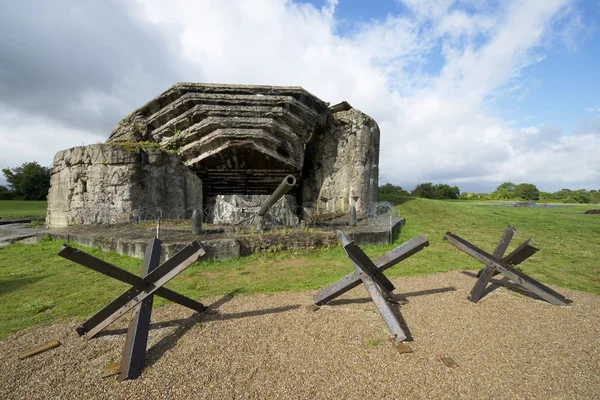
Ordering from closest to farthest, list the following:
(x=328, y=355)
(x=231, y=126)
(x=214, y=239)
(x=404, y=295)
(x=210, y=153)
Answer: (x=328, y=355), (x=404, y=295), (x=214, y=239), (x=231, y=126), (x=210, y=153)

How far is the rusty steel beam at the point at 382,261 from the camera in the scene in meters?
3.84

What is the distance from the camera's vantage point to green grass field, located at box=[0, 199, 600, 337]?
14.4 feet

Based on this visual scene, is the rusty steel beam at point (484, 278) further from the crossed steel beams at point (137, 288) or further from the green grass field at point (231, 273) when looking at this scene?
the crossed steel beams at point (137, 288)

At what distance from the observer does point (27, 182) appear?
111ft

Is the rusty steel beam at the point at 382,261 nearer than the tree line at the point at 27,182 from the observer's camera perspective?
Yes

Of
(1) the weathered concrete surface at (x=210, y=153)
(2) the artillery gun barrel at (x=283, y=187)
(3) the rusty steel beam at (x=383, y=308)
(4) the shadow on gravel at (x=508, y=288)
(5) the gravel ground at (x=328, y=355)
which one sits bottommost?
(5) the gravel ground at (x=328, y=355)

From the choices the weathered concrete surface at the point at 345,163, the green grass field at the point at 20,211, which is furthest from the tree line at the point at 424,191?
the weathered concrete surface at the point at 345,163

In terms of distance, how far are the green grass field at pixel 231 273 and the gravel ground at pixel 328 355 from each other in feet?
2.75

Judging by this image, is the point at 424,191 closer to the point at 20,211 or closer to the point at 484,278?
the point at 484,278

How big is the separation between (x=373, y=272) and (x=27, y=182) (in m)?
47.0

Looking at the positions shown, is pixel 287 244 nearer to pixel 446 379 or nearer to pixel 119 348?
pixel 119 348

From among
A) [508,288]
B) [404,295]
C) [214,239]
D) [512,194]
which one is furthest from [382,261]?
[512,194]

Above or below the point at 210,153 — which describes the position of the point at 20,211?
below

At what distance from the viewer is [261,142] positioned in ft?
38.2
